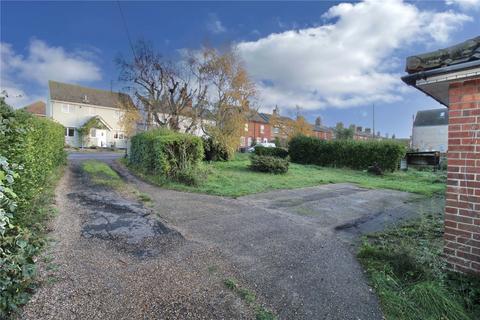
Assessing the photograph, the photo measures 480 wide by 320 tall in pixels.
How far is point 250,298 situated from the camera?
8.73 ft

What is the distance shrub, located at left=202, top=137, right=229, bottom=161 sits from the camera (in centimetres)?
1769

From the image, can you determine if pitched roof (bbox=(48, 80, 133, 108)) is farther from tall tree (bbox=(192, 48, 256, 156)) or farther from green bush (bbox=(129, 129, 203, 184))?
green bush (bbox=(129, 129, 203, 184))

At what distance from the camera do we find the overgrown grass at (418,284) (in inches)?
97.3

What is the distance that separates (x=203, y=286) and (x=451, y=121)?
11.2 ft

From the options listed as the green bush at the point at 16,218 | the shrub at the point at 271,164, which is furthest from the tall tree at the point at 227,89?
the green bush at the point at 16,218

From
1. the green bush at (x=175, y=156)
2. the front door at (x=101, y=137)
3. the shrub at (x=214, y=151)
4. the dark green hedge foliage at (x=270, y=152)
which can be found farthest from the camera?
the front door at (x=101, y=137)

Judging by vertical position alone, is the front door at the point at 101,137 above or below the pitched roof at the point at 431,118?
below

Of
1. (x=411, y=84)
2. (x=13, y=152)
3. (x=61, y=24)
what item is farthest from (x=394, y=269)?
(x=61, y=24)

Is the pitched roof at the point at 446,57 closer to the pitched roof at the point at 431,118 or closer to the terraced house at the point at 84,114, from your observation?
the terraced house at the point at 84,114

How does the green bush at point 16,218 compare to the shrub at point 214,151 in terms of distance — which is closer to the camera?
the green bush at point 16,218

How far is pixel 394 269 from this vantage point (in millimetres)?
3332

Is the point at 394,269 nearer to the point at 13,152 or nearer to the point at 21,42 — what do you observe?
the point at 13,152

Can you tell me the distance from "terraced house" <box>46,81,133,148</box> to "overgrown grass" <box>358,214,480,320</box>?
31.5m

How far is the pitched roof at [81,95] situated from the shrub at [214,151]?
702 inches
